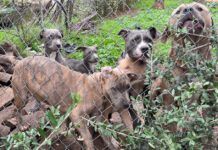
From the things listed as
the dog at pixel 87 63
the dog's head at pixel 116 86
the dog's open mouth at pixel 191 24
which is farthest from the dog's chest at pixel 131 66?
the dog at pixel 87 63

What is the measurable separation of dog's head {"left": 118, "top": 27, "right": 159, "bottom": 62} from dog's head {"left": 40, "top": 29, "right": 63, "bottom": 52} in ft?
7.24

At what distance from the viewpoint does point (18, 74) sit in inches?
209

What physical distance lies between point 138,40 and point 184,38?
59.8 inches

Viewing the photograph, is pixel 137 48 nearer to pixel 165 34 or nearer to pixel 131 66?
pixel 131 66

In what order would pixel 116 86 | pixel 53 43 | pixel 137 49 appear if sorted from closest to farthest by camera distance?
pixel 116 86 → pixel 137 49 → pixel 53 43

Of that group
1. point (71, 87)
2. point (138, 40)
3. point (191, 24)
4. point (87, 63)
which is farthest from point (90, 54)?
point (191, 24)

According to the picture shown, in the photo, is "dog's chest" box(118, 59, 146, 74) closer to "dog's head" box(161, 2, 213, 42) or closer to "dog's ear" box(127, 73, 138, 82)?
"dog's ear" box(127, 73, 138, 82)

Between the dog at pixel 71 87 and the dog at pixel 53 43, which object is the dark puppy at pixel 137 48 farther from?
the dog at pixel 53 43

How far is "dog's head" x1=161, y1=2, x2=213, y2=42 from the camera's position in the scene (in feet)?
13.9

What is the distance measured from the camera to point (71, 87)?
498cm

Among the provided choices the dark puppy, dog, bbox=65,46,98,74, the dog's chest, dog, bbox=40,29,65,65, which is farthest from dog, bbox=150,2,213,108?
dog, bbox=40,29,65,65

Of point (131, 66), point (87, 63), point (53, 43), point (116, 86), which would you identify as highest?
point (116, 86)

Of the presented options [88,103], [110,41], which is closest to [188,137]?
[88,103]

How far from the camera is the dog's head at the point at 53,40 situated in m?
7.80
